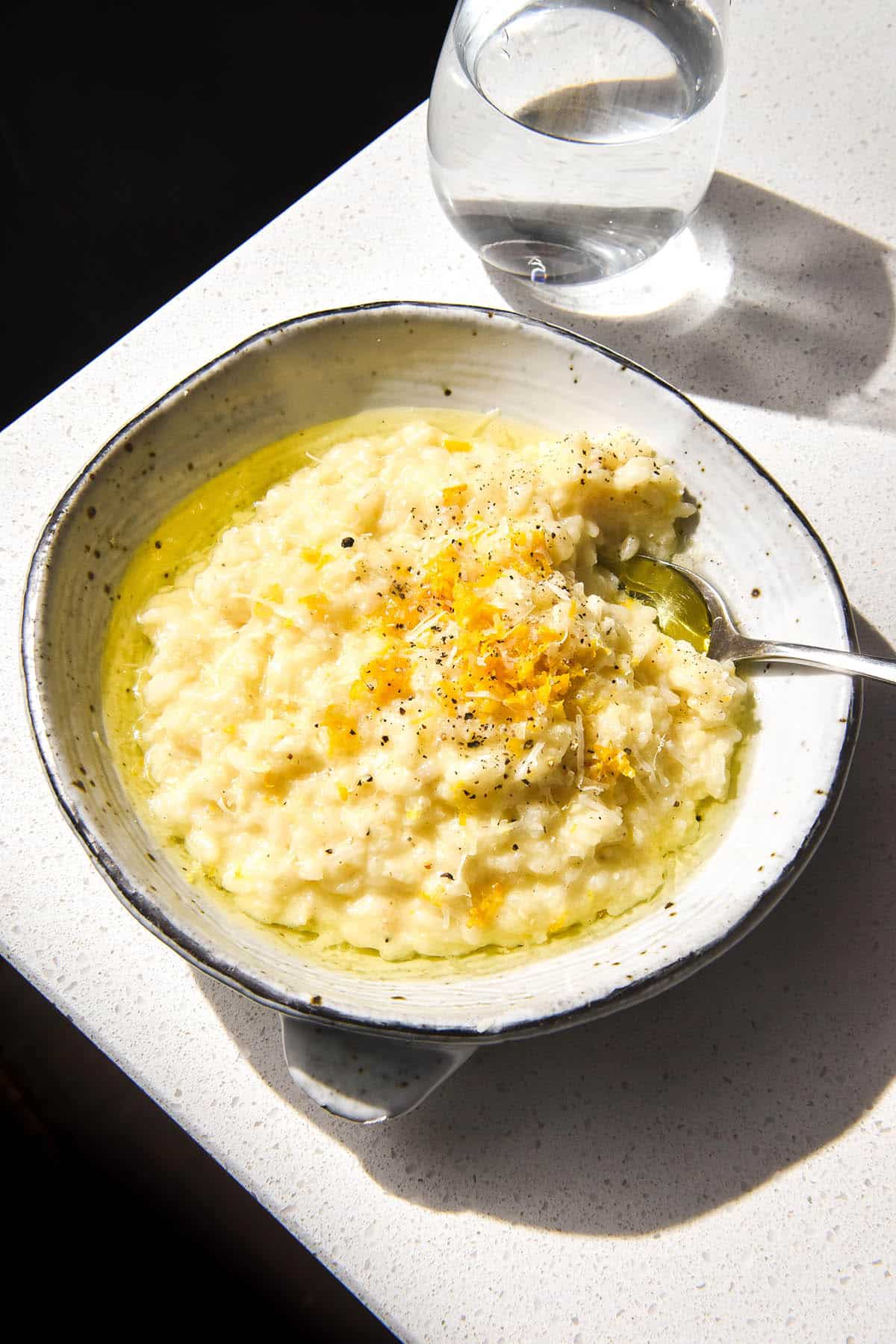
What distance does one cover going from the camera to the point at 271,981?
1.45 metres

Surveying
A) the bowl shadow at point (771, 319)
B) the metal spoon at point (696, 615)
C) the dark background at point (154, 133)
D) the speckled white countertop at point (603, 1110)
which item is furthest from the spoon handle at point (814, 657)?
the dark background at point (154, 133)

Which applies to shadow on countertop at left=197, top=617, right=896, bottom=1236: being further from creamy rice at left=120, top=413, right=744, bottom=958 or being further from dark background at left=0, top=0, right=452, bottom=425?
dark background at left=0, top=0, right=452, bottom=425

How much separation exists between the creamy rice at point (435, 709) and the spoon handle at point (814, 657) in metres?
0.05

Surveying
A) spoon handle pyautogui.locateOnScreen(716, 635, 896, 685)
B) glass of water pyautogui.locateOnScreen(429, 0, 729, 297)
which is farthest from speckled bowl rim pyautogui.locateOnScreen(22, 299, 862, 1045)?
glass of water pyautogui.locateOnScreen(429, 0, 729, 297)

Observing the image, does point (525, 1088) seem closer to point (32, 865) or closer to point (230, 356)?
point (32, 865)

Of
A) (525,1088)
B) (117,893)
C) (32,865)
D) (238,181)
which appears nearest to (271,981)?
(117,893)

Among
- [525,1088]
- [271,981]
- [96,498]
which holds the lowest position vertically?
[525,1088]

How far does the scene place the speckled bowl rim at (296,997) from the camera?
143cm

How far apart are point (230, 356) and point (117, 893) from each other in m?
0.97

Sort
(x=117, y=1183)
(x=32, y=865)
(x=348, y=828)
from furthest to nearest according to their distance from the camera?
(x=117, y=1183)
(x=32, y=865)
(x=348, y=828)

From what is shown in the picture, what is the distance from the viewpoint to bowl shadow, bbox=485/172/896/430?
7.91 feet

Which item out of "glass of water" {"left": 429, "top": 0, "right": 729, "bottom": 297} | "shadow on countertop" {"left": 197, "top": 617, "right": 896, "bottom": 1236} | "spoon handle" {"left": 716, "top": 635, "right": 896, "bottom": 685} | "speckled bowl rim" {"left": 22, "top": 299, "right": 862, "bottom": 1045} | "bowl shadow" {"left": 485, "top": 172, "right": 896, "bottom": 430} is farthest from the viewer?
"bowl shadow" {"left": 485, "top": 172, "right": 896, "bottom": 430}

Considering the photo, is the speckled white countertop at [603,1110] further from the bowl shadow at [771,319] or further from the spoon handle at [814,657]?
the spoon handle at [814,657]

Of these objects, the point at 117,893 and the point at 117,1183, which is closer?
the point at 117,893
